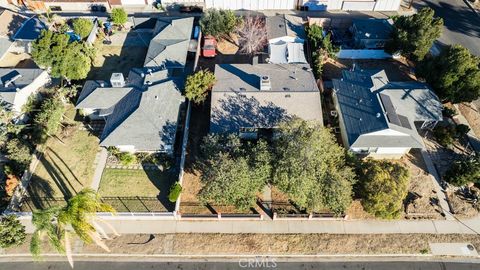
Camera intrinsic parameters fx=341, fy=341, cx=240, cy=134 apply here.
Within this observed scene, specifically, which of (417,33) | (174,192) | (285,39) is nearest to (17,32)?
(174,192)

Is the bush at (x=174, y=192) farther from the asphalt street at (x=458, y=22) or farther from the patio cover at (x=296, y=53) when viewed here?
the asphalt street at (x=458, y=22)

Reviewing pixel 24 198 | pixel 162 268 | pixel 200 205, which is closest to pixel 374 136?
pixel 200 205

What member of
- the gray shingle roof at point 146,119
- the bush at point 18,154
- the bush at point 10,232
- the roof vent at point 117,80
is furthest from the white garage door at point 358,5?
the bush at point 10,232

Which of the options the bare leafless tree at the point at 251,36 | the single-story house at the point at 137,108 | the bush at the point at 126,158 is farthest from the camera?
the bare leafless tree at the point at 251,36

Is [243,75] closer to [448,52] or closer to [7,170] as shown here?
[448,52]

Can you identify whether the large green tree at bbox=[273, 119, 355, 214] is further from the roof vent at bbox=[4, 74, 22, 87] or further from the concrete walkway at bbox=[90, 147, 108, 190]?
the roof vent at bbox=[4, 74, 22, 87]

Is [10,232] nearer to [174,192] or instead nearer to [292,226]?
[174,192]

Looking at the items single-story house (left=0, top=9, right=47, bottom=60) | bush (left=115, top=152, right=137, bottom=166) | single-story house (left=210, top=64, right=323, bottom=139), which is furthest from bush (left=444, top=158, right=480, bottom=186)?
single-story house (left=0, top=9, right=47, bottom=60)
